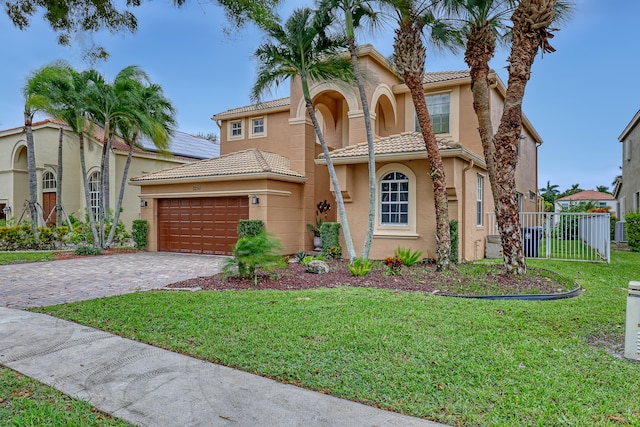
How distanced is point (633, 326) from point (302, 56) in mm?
10039

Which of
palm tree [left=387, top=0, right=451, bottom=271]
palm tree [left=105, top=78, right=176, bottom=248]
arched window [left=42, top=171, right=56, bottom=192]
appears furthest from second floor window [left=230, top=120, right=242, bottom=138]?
arched window [left=42, top=171, right=56, bottom=192]

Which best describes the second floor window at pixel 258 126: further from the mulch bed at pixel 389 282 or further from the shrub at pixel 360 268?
the shrub at pixel 360 268

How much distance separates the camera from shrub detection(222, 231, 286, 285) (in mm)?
9422

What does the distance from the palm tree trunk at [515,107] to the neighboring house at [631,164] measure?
15.1 meters

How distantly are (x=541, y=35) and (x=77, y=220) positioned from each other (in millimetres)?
24315

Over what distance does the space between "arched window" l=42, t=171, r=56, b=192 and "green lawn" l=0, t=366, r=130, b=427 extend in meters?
25.5

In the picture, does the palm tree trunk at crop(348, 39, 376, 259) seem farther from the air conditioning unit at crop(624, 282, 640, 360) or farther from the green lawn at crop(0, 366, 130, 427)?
the green lawn at crop(0, 366, 130, 427)

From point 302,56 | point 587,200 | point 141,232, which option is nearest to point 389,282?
point 302,56

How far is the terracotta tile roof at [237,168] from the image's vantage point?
52.3ft

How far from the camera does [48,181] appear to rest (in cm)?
2583

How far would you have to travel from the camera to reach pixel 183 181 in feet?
57.4

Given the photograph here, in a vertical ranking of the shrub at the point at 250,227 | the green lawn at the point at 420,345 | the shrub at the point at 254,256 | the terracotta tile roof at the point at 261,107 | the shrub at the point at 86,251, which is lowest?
the green lawn at the point at 420,345

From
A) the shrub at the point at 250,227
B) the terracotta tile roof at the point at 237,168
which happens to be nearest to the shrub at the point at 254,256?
the shrub at the point at 250,227

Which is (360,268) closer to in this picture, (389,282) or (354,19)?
(389,282)
